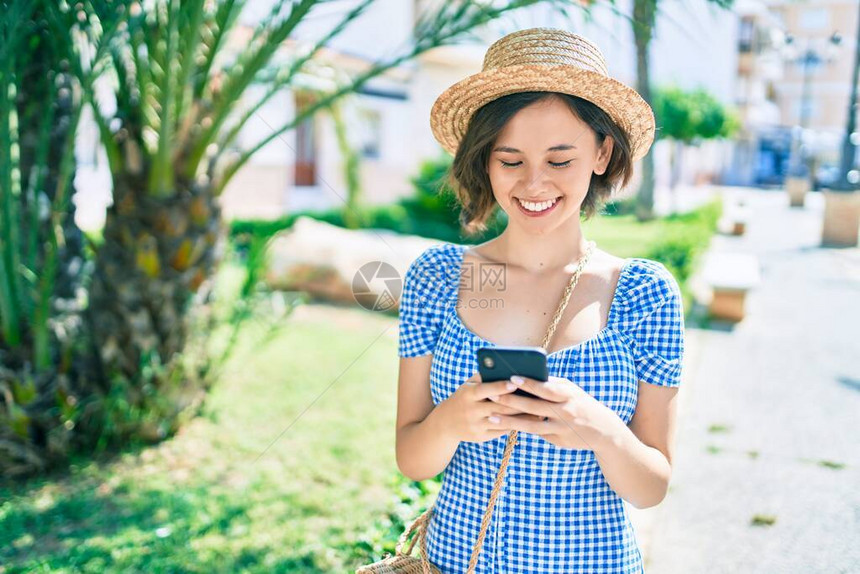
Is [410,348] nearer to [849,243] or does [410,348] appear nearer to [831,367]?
[831,367]

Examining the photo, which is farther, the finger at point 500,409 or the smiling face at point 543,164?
the smiling face at point 543,164

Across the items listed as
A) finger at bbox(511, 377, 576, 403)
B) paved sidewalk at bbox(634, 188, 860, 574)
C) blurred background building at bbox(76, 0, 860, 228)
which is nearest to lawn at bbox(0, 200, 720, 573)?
blurred background building at bbox(76, 0, 860, 228)

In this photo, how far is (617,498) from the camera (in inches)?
59.7

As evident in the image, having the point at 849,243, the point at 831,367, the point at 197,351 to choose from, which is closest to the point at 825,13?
the point at 849,243

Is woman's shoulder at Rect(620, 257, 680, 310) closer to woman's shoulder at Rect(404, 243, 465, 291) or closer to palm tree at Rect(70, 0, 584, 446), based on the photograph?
woman's shoulder at Rect(404, 243, 465, 291)

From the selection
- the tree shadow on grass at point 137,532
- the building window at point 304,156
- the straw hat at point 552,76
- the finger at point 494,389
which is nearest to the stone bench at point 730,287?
the tree shadow on grass at point 137,532

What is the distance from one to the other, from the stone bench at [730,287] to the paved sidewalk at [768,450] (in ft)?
0.59

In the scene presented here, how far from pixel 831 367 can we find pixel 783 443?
6.02ft

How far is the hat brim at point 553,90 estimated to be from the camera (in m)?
1.46

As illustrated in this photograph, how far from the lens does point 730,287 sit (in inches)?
269

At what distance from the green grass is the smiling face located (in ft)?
6.27

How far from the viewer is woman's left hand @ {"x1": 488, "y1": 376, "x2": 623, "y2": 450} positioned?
125cm

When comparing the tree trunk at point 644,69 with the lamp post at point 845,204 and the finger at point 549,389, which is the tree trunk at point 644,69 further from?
the lamp post at point 845,204

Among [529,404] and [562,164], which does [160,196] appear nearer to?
[562,164]
